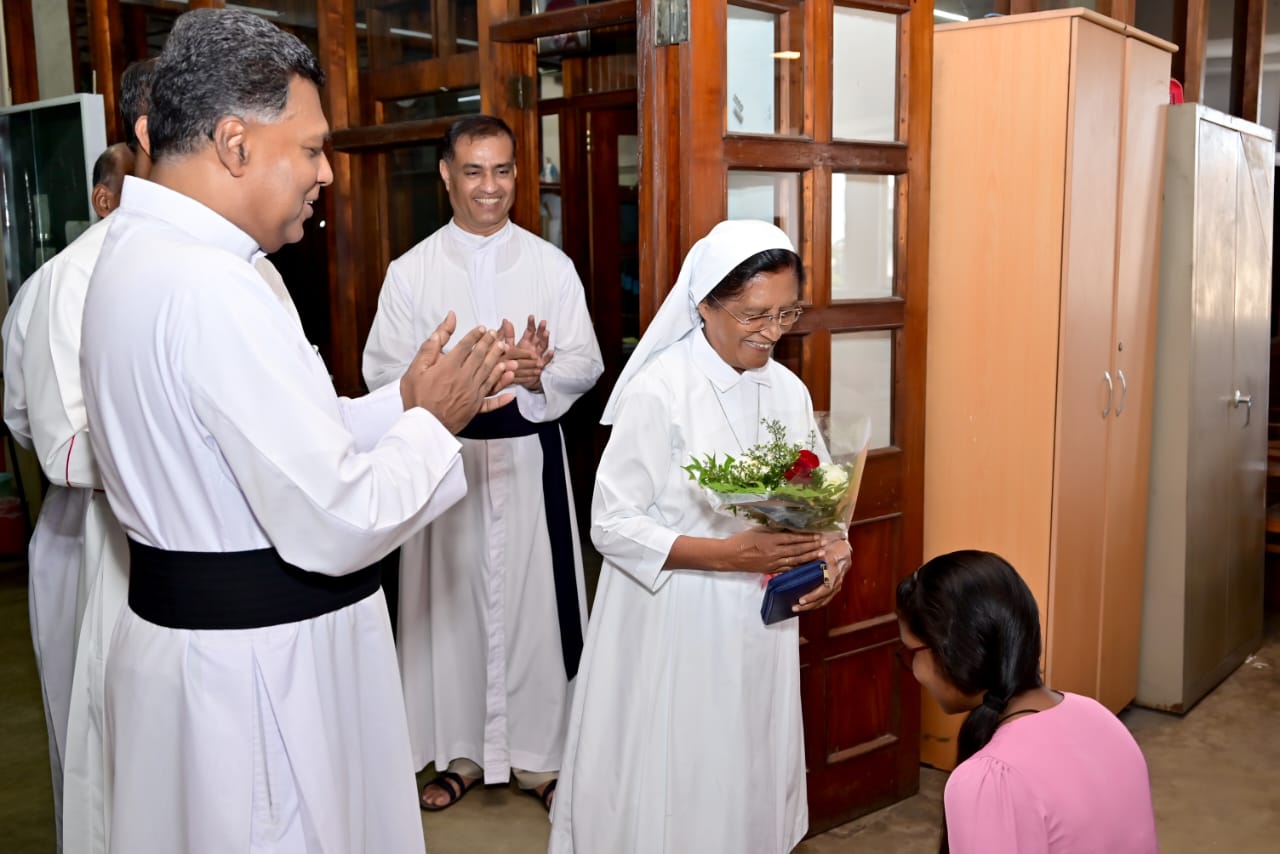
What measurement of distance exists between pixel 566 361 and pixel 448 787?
1.36m

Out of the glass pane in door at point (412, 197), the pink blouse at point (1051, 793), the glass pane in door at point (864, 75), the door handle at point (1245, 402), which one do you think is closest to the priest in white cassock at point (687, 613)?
the pink blouse at point (1051, 793)

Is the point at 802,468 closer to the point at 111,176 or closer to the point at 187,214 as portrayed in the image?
the point at 187,214

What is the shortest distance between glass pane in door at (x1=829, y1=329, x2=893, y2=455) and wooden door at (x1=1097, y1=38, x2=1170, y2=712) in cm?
98

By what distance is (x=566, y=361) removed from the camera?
142 inches

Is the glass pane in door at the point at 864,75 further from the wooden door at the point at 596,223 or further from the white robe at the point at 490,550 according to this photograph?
the wooden door at the point at 596,223

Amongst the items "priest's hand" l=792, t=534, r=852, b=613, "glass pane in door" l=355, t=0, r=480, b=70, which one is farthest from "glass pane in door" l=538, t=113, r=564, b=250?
"priest's hand" l=792, t=534, r=852, b=613

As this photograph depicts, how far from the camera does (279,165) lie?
5.82ft

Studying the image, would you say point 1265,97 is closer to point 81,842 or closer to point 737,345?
point 737,345

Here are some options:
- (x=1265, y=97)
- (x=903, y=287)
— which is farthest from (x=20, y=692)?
(x=1265, y=97)

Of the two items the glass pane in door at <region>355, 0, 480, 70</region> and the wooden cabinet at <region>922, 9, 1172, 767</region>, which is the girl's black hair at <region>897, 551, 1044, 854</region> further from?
the glass pane in door at <region>355, 0, 480, 70</region>

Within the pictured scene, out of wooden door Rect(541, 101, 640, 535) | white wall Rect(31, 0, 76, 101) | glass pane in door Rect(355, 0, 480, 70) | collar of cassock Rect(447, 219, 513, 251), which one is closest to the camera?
collar of cassock Rect(447, 219, 513, 251)

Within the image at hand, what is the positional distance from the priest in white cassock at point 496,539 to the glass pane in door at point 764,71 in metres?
0.81

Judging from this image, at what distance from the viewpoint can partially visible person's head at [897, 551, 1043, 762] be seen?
185 centimetres

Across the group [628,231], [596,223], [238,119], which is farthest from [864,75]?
[628,231]
